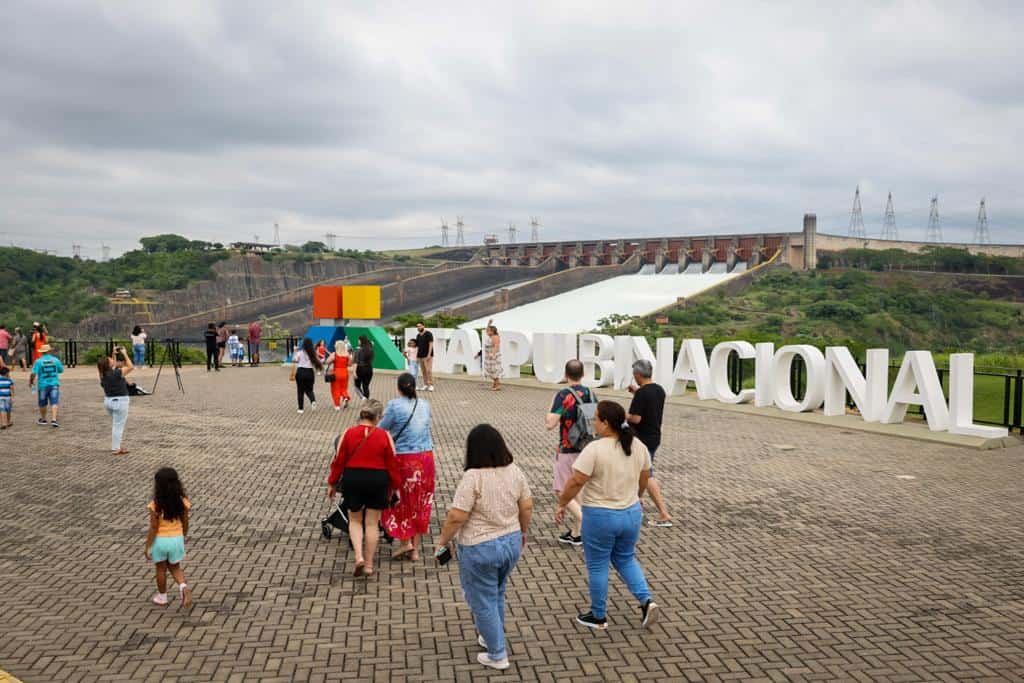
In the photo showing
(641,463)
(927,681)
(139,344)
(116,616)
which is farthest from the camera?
(139,344)

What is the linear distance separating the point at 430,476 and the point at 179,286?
55035 millimetres

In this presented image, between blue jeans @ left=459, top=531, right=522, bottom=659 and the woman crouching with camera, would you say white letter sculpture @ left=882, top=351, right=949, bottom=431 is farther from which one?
the woman crouching with camera

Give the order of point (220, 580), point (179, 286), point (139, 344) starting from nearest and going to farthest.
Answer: point (220, 580) → point (139, 344) → point (179, 286)

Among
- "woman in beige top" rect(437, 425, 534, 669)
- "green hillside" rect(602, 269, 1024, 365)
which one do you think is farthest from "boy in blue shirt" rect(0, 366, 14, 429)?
"green hillside" rect(602, 269, 1024, 365)

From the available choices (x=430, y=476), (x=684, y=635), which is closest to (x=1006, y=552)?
(x=684, y=635)

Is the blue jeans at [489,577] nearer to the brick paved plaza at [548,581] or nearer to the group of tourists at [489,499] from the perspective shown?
the group of tourists at [489,499]

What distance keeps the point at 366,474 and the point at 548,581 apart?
177cm

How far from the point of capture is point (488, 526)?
5242 mm

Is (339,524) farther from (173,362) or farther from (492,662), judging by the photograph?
(173,362)

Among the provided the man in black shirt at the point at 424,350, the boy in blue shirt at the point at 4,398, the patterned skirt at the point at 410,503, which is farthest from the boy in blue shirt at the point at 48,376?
the patterned skirt at the point at 410,503

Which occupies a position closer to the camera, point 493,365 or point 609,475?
point 609,475

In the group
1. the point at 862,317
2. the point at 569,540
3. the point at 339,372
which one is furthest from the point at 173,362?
the point at 862,317

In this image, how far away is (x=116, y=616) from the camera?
6.37 meters

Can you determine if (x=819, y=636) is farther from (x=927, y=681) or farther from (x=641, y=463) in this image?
(x=641, y=463)
